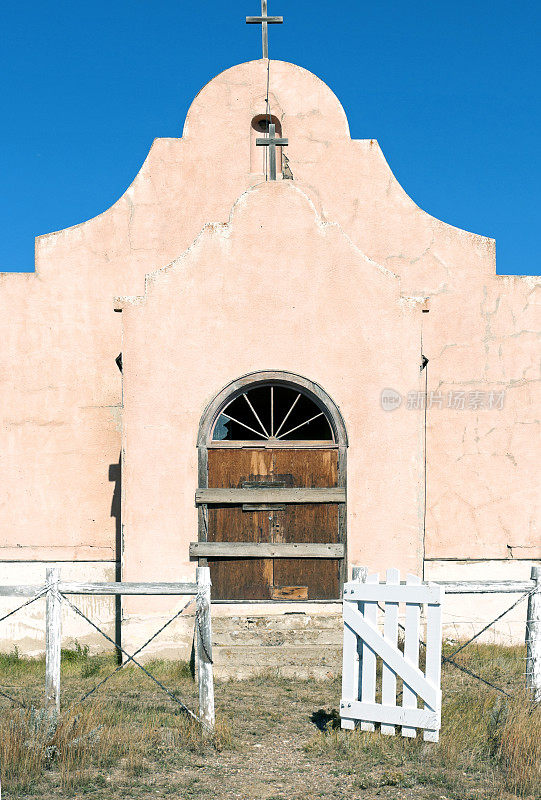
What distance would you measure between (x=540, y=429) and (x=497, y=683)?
3610 millimetres

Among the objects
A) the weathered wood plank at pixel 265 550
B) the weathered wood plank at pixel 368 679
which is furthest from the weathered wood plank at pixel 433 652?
the weathered wood plank at pixel 265 550

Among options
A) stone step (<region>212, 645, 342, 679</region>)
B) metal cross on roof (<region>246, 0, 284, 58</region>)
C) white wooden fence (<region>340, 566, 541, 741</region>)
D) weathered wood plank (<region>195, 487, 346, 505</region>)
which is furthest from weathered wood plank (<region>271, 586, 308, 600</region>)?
metal cross on roof (<region>246, 0, 284, 58</region>)

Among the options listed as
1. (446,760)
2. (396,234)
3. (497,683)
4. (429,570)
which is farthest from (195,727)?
(396,234)

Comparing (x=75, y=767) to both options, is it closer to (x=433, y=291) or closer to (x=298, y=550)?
(x=298, y=550)

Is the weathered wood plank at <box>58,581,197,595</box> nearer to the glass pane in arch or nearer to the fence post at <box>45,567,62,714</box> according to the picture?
the fence post at <box>45,567,62,714</box>

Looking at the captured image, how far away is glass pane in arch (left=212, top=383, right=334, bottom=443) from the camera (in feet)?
28.9

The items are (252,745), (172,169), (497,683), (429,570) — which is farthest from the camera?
(172,169)

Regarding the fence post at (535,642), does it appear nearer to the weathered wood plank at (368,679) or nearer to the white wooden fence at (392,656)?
the white wooden fence at (392,656)

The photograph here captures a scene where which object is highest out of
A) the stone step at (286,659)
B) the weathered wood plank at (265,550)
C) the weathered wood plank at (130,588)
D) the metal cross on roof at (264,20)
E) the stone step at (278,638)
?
the metal cross on roof at (264,20)

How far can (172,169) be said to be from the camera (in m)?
10.7

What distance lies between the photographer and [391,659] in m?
5.97

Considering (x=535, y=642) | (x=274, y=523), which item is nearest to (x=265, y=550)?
(x=274, y=523)

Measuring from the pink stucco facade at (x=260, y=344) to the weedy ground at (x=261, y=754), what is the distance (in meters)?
2.11

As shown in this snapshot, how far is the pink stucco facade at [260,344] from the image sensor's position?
8.61 m
